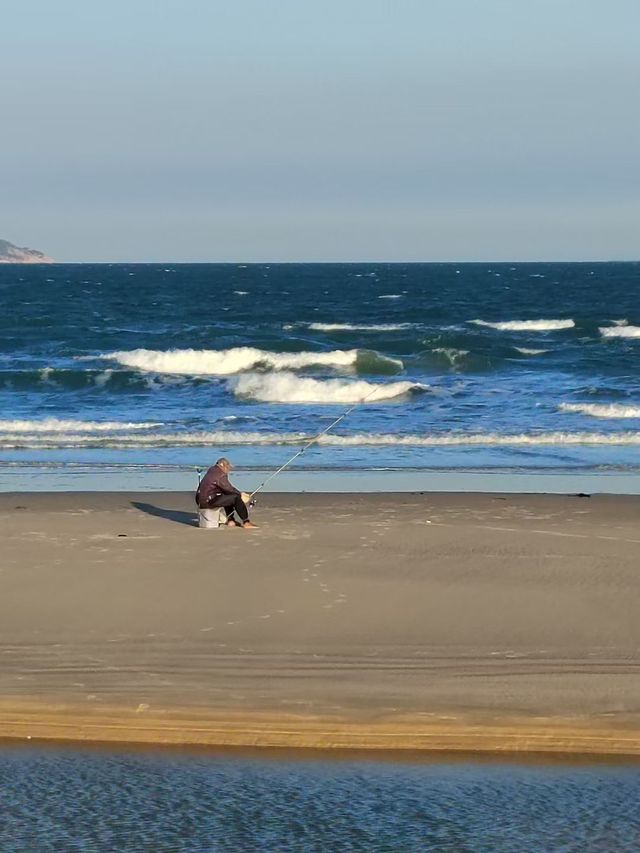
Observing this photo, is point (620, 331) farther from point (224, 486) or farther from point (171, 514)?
point (224, 486)

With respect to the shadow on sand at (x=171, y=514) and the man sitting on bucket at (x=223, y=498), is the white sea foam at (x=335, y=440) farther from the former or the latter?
the man sitting on bucket at (x=223, y=498)

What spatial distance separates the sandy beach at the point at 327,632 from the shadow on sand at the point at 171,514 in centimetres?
12

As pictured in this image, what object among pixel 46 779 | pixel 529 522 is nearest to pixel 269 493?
pixel 529 522

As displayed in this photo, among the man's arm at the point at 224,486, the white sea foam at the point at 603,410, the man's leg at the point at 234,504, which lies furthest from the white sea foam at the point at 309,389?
the man's leg at the point at 234,504

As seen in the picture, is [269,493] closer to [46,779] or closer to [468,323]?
[46,779]

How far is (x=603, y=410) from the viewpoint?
2427 cm

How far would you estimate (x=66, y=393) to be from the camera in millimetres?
29219

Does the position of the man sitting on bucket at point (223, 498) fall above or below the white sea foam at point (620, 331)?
below

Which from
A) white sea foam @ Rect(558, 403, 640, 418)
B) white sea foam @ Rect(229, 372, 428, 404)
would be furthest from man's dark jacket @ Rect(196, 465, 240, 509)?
white sea foam @ Rect(229, 372, 428, 404)

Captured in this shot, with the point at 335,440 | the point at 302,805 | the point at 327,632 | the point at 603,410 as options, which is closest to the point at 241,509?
the point at 327,632

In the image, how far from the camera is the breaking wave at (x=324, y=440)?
67.6 ft

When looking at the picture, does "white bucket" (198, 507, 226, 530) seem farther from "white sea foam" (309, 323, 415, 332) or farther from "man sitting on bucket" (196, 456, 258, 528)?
"white sea foam" (309, 323, 415, 332)

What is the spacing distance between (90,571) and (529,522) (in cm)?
428

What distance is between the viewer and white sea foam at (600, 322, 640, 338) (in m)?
43.1
